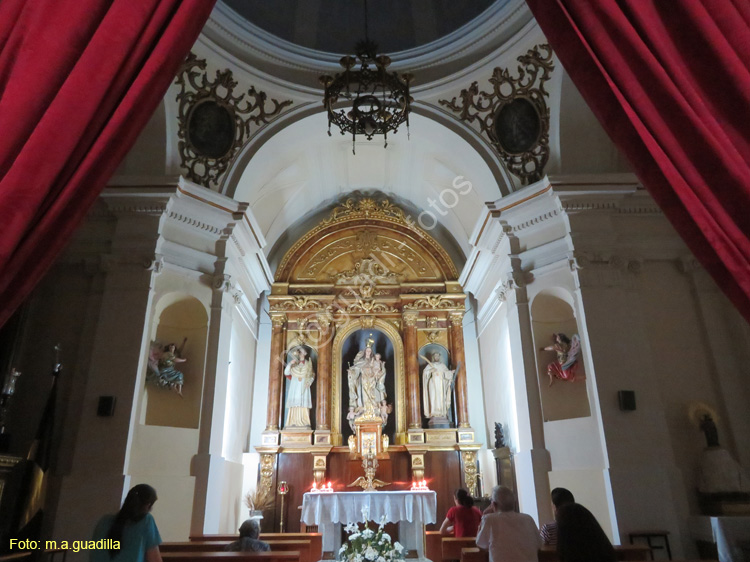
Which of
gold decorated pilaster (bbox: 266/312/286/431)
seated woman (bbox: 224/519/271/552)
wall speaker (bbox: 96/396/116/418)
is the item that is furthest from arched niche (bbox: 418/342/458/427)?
seated woman (bbox: 224/519/271/552)

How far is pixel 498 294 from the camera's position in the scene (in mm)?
7812

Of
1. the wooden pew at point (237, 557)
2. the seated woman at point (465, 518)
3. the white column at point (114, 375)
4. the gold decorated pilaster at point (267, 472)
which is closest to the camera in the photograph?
the wooden pew at point (237, 557)

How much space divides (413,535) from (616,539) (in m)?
3.20

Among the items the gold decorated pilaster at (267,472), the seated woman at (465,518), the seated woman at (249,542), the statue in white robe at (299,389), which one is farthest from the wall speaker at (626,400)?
the gold decorated pilaster at (267,472)

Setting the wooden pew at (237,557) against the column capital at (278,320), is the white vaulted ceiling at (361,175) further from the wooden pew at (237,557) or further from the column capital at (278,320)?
the wooden pew at (237,557)

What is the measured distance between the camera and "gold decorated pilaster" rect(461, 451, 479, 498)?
8844 millimetres

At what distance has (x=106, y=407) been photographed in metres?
5.72

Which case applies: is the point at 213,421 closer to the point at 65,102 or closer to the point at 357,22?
the point at 65,102

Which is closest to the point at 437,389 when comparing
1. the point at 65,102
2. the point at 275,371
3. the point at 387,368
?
the point at 387,368

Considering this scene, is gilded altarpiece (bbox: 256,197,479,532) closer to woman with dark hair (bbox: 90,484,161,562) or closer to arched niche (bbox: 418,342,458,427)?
arched niche (bbox: 418,342,458,427)

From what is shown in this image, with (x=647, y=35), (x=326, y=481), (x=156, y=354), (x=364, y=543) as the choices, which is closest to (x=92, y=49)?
(x=647, y=35)

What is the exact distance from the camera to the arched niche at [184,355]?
659 centimetres

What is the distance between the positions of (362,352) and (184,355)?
3.81 m

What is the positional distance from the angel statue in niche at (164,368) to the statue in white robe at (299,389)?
305 cm
